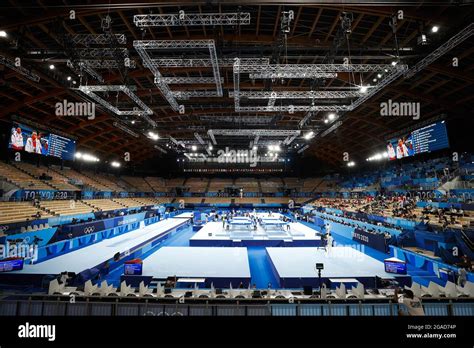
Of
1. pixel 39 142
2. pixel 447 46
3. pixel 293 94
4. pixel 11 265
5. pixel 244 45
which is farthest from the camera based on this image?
pixel 39 142

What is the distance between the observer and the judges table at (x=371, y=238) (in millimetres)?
13044

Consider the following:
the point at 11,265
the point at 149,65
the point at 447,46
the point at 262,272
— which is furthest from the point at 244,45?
the point at 11,265


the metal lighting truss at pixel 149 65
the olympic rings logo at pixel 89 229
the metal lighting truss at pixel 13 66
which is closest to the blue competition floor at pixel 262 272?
the olympic rings logo at pixel 89 229

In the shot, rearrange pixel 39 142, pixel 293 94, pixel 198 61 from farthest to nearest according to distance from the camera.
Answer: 1. pixel 39 142
2. pixel 293 94
3. pixel 198 61

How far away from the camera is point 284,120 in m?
22.6

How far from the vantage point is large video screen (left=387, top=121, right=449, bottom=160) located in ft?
51.4

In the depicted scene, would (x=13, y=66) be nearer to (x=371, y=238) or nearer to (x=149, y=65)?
(x=149, y=65)

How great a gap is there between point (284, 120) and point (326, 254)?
49.3ft

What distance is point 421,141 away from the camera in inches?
685

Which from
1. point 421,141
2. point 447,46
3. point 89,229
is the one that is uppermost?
point 447,46

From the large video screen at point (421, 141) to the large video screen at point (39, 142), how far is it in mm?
30861

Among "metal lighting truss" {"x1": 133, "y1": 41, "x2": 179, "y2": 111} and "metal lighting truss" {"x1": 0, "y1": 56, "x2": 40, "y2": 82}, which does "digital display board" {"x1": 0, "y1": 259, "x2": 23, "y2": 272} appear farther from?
"metal lighting truss" {"x1": 133, "y1": 41, "x2": 179, "y2": 111}

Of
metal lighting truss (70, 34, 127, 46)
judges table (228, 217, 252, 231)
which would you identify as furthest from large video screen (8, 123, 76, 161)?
judges table (228, 217, 252, 231)

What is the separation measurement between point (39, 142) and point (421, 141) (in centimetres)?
3098
